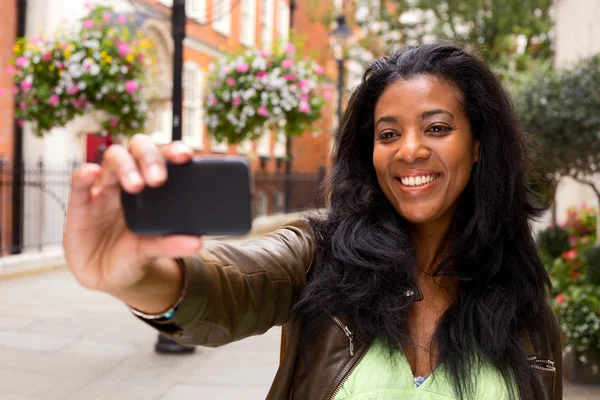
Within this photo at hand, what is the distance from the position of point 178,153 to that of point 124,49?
24.3 feet

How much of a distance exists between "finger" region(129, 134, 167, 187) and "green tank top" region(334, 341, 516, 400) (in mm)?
950

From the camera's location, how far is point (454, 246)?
2.05m

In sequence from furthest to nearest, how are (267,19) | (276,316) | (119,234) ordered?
(267,19) → (276,316) → (119,234)

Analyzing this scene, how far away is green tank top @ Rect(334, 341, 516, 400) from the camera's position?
171cm

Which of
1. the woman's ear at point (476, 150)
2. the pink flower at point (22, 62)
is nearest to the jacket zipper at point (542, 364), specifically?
the woman's ear at point (476, 150)

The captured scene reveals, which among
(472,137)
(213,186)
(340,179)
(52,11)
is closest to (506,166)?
(472,137)

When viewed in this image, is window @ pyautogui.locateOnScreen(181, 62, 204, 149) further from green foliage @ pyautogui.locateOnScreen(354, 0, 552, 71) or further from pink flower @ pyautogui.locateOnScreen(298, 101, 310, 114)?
pink flower @ pyautogui.locateOnScreen(298, 101, 310, 114)

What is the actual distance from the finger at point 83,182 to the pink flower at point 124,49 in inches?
284

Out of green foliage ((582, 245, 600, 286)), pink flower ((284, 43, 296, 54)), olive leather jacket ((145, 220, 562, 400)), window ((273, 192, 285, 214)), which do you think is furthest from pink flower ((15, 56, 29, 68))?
window ((273, 192, 285, 214))

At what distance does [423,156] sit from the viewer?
190cm

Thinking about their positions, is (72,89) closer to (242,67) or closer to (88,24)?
(88,24)

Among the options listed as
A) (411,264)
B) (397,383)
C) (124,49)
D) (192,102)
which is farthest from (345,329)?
(192,102)

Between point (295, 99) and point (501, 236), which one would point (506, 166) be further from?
point (295, 99)

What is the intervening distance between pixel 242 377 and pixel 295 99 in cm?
504
